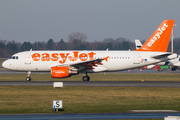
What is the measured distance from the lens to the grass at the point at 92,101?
20.0 meters

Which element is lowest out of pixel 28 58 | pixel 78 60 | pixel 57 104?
pixel 57 104

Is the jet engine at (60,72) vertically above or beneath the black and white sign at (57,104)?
above

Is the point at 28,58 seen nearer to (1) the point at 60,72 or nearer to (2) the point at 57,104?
(1) the point at 60,72

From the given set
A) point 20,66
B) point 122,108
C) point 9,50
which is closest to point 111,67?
point 20,66

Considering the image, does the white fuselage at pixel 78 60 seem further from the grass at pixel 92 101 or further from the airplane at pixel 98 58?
the grass at pixel 92 101

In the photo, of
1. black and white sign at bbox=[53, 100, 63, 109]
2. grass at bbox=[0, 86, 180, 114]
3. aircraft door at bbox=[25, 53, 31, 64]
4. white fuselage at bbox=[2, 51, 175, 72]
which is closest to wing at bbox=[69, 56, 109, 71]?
white fuselage at bbox=[2, 51, 175, 72]

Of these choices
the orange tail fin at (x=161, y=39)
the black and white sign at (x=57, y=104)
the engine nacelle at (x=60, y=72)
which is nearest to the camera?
the black and white sign at (x=57, y=104)

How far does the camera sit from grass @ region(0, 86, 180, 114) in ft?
65.5

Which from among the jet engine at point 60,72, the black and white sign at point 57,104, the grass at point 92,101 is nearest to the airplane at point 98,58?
the jet engine at point 60,72

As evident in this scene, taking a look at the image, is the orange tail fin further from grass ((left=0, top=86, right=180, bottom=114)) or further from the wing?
grass ((left=0, top=86, right=180, bottom=114))

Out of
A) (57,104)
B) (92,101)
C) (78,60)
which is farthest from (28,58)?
(57,104)

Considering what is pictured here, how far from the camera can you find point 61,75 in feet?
124

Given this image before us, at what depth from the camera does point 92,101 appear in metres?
23.4

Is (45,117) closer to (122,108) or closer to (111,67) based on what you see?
(122,108)
